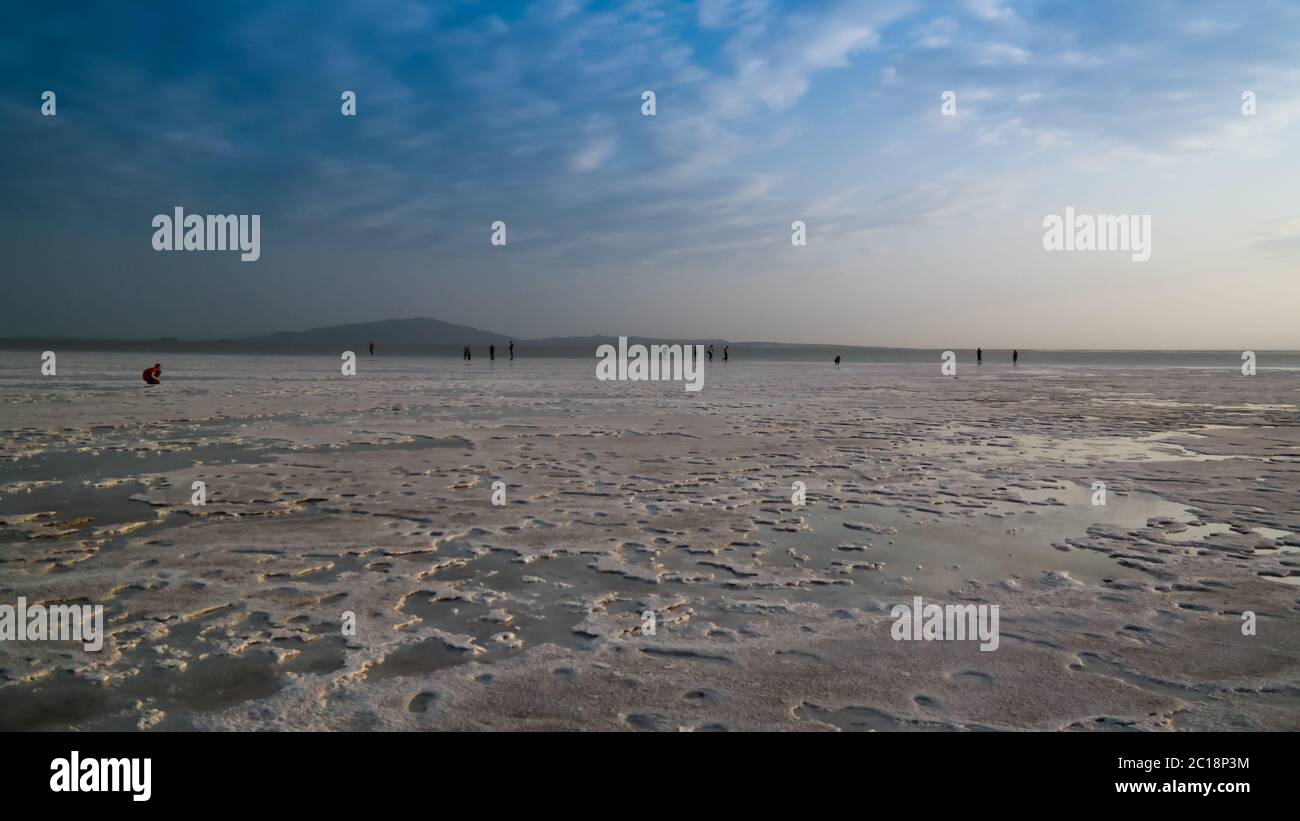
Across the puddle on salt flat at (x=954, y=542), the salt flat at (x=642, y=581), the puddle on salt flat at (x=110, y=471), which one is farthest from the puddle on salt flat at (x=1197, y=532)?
the puddle on salt flat at (x=110, y=471)

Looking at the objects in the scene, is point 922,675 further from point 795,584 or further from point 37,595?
point 37,595

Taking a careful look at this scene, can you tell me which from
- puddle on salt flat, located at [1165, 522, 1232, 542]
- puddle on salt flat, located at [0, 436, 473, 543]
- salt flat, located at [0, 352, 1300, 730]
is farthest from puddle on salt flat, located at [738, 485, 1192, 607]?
puddle on salt flat, located at [0, 436, 473, 543]

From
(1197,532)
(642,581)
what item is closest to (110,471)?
(642,581)

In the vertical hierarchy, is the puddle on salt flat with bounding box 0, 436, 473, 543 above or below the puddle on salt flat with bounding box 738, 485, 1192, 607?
above

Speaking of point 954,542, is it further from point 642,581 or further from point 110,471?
point 110,471

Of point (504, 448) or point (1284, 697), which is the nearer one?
point (1284, 697)

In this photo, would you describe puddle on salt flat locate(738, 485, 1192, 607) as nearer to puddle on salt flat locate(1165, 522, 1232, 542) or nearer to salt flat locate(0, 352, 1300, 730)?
salt flat locate(0, 352, 1300, 730)

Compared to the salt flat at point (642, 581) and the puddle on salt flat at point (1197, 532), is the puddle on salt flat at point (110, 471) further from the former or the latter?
the puddle on salt flat at point (1197, 532)
